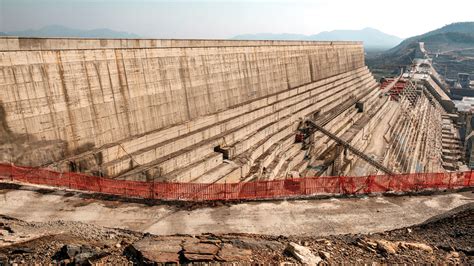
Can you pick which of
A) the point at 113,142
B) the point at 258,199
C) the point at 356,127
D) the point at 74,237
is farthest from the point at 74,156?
the point at 356,127

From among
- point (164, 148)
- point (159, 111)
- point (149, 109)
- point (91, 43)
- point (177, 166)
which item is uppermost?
point (91, 43)

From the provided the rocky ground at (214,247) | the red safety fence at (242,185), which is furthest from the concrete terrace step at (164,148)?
the rocky ground at (214,247)

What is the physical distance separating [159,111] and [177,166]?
12.6 feet

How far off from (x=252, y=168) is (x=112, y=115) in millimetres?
10182

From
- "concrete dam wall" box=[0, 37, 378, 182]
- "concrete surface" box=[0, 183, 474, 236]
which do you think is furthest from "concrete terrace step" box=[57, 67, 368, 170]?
"concrete surface" box=[0, 183, 474, 236]

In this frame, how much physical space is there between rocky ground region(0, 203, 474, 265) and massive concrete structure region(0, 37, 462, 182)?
583 cm

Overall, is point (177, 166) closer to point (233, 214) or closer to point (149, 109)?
point (149, 109)

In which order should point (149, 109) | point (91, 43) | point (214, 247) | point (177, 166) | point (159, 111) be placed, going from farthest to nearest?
1. point (159, 111)
2. point (149, 109)
3. point (177, 166)
4. point (91, 43)
5. point (214, 247)

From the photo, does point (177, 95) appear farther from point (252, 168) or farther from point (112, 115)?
point (252, 168)

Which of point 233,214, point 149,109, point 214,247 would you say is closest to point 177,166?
point 149,109

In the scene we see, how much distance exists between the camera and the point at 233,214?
1294 cm

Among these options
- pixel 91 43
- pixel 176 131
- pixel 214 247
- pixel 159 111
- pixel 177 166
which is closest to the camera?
pixel 214 247

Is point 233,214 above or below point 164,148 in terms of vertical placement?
below

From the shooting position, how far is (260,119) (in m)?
30.3
